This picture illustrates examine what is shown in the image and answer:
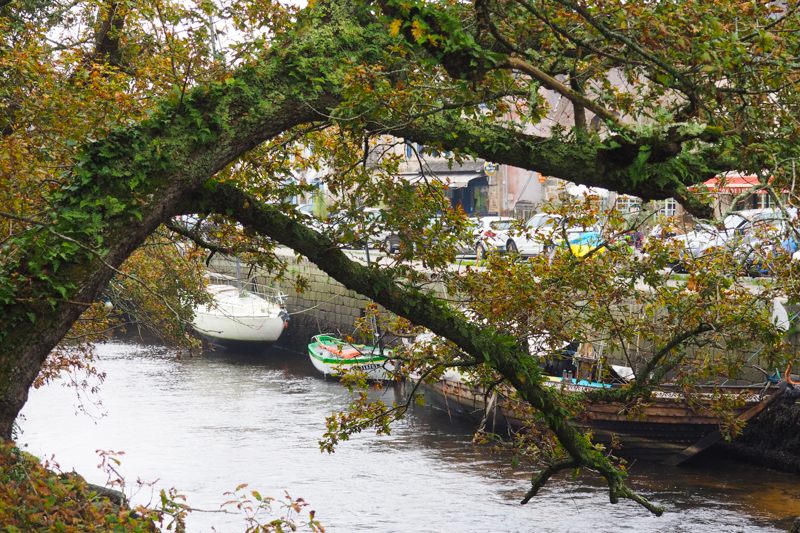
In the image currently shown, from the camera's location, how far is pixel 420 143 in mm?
→ 6543

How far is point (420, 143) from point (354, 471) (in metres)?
11.3

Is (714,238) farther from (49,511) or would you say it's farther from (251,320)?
(251,320)

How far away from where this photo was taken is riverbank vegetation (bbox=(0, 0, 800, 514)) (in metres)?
5.39

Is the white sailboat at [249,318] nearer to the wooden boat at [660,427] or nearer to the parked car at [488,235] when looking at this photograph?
the wooden boat at [660,427]

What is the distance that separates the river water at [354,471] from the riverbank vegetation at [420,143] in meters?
6.22

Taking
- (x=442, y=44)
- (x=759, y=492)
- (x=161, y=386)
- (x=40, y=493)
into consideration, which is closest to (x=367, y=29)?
(x=442, y=44)

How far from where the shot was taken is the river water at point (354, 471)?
45.3 ft

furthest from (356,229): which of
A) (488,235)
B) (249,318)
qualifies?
(249,318)

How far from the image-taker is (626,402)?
9.11m

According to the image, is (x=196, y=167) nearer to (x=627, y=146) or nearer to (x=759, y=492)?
(x=627, y=146)

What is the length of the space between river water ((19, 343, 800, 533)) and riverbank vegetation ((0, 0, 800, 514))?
6.22 m

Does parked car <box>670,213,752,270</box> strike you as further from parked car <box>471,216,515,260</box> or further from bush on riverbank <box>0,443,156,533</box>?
bush on riverbank <box>0,443,156,533</box>

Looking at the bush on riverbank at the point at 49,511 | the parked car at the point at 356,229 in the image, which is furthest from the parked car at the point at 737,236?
the bush on riverbank at the point at 49,511

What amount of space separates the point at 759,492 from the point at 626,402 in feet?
24.7
